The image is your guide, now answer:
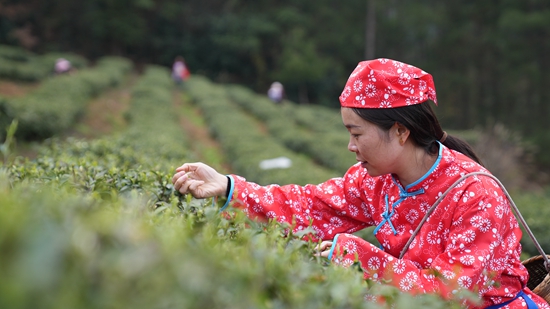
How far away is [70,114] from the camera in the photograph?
369 inches

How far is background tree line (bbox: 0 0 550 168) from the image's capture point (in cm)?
2444

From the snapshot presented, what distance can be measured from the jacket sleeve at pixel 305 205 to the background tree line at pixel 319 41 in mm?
23657

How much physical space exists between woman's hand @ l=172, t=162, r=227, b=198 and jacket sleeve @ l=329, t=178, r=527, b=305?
512 mm

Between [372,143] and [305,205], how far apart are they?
17.7 inches

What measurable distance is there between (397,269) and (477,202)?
1.10 feet

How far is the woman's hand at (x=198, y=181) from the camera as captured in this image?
187 cm

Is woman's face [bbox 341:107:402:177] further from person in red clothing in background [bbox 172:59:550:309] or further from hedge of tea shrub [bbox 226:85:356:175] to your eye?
hedge of tea shrub [bbox 226:85:356:175]

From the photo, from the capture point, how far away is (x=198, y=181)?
190 cm

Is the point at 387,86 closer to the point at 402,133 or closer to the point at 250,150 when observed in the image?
the point at 402,133

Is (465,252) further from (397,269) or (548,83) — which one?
(548,83)

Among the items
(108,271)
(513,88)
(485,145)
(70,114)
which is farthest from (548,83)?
(108,271)

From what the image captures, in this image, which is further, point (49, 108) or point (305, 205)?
point (49, 108)

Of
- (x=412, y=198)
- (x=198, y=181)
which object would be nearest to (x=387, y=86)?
(x=412, y=198)

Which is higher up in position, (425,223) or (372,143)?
(372,143)
